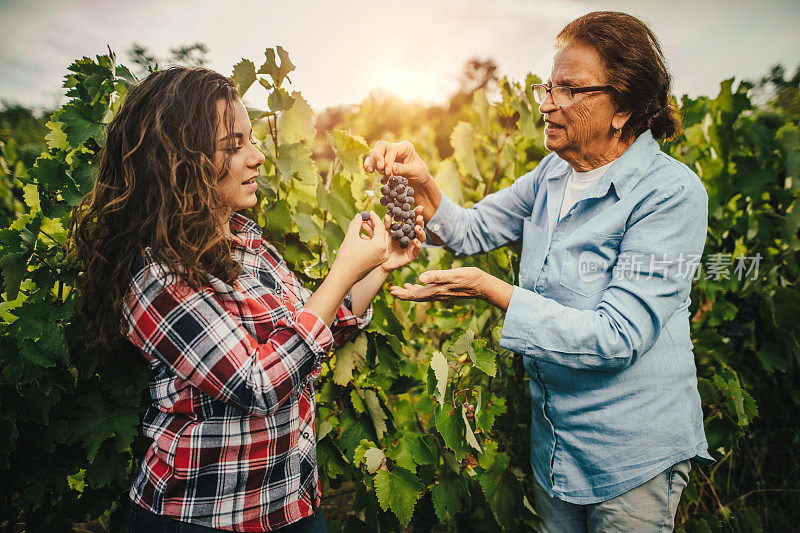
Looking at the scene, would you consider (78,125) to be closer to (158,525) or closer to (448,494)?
(158,525)

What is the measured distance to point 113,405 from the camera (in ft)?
5.50

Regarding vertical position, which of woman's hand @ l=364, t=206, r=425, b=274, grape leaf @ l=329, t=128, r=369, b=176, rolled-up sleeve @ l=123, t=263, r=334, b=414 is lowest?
rolled-up sleeve @ l=123, t=263, r=334, b=414

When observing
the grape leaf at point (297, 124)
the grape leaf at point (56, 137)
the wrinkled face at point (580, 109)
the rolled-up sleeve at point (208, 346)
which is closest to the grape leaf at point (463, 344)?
the rolled-up sleeve at point (208, 346)

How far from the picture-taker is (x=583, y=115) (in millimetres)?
1747

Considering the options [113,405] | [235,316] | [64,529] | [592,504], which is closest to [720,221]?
[592,504]

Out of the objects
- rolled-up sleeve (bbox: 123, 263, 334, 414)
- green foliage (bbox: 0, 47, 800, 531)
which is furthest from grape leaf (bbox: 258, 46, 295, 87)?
rolled-up sleeve (bbox: 123, 263, 334, 414)

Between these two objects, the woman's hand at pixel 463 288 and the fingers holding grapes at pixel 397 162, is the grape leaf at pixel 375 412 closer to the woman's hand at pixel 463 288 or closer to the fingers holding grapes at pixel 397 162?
the woman's hand at pixel 463 288

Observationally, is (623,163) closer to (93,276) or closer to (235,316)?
(235,316)

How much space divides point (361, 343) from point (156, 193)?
943mm

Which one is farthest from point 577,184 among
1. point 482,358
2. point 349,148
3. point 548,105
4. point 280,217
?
point 280,217

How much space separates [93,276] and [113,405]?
0.56 metres

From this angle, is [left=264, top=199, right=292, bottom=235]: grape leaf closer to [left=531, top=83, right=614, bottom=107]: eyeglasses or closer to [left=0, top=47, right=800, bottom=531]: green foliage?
[left=0, top=47, right=800, bottom=531]: green foliage

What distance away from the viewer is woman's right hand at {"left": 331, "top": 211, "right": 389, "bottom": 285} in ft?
4.83

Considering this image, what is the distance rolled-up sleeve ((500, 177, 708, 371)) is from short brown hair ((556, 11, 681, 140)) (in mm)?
361
